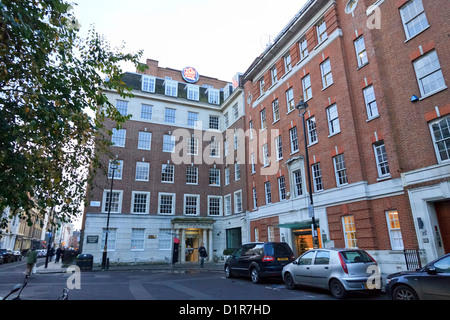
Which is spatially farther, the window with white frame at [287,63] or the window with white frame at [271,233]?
the window with white frame at [287,63]

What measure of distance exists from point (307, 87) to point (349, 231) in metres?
10.9

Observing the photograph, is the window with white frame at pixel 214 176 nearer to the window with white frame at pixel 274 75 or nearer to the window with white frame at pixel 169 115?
the window with white frame at pixel 169 115

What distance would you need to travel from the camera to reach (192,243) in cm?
3219

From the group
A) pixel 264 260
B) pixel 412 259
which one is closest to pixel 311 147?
pixel 412 259

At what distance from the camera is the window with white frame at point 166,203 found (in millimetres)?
31578

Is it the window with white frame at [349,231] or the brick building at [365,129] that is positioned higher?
the brick building at [365,129]

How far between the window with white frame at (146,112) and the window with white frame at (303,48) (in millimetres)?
18861

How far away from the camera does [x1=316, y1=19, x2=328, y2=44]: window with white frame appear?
799 inches

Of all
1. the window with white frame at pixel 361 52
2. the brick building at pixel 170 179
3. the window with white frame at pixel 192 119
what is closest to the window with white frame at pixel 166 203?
the brick building at pixel 170 179

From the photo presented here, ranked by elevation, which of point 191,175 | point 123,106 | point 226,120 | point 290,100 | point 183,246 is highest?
point 123,106

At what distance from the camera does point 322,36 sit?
20641 mm

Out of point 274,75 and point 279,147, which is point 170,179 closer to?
point 279,147

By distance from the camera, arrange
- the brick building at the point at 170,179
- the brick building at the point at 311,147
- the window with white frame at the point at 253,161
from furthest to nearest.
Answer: the brick building at the point at 170,179, the window with white frame at the point at 253,161, the brick building at the point at 311,147

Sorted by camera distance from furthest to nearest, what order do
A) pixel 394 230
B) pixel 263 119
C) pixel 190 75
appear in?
1. pixel 190 75
2. pixel 263 119
3. pixel 394 230
